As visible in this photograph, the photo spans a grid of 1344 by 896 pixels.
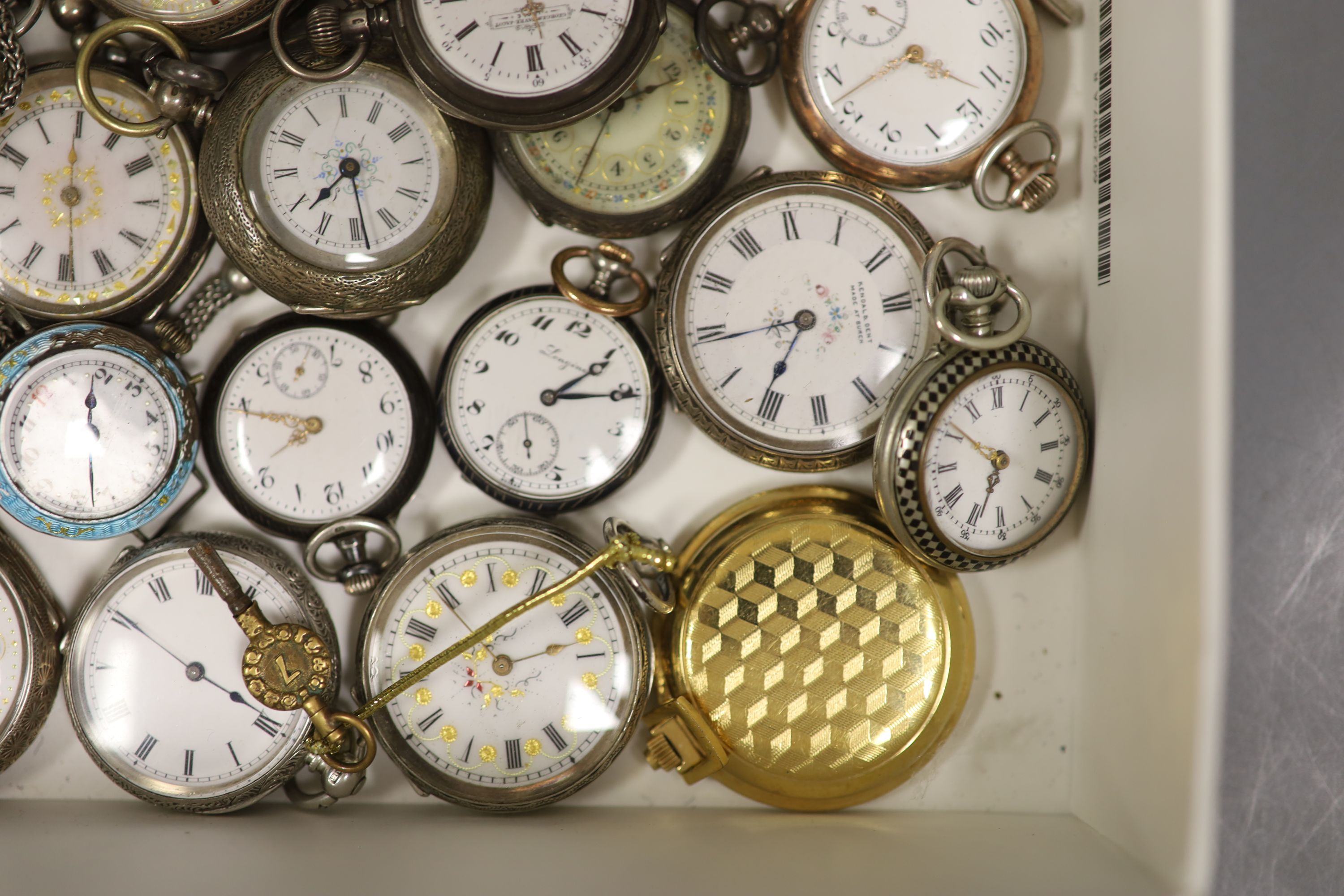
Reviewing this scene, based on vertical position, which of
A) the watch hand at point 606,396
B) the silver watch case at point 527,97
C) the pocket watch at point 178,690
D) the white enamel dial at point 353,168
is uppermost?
the silver watch case at point 527,97

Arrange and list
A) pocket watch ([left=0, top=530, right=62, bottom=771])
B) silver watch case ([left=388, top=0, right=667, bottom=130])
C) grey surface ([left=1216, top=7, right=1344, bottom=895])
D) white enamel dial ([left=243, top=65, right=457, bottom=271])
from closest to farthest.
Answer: grey surface ([left=1216, top=7, right=1344, bottom=895]), silver watch case ([left=388, top=0, right=667, bottom=130]), white enamel dial ([left=243, top=65, right=457, bottom=271]), pocket watch ([left=0, top=530, right=62, bottom=771])

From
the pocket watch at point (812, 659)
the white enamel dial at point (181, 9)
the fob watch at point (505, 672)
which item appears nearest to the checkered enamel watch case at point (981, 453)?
the pocket watch at point (812, 659)

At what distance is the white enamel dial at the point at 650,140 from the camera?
1.64 meters

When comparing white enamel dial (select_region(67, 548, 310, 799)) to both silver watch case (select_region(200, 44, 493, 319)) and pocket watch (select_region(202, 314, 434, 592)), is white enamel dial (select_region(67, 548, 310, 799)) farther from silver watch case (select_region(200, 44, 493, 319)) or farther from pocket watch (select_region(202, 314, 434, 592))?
silver watch case (select_region(200, 44, 493, 319))

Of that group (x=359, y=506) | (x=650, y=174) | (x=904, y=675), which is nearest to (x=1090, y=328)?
(x=904, y=675)

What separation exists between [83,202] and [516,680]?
1.16 m

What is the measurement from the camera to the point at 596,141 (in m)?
1.64

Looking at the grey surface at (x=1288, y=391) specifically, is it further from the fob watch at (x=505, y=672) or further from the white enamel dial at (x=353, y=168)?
the white enamel dial at (x=353, y=168)

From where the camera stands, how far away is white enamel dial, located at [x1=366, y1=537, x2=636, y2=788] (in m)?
1.62

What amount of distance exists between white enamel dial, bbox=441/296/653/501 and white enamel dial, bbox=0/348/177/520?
1.67 ft

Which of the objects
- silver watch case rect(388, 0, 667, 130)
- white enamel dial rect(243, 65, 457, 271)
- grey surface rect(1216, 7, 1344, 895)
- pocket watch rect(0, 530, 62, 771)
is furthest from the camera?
pocket watch rect(0, 530, 62, 771)

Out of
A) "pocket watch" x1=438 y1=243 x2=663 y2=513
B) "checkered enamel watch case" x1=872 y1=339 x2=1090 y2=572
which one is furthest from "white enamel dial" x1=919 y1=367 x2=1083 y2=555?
"pocket watch" x1=438 y1=243 x2=663 y2=513

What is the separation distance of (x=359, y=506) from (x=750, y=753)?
840 millimetres

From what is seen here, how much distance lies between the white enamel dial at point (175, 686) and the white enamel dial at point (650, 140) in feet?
2.97
